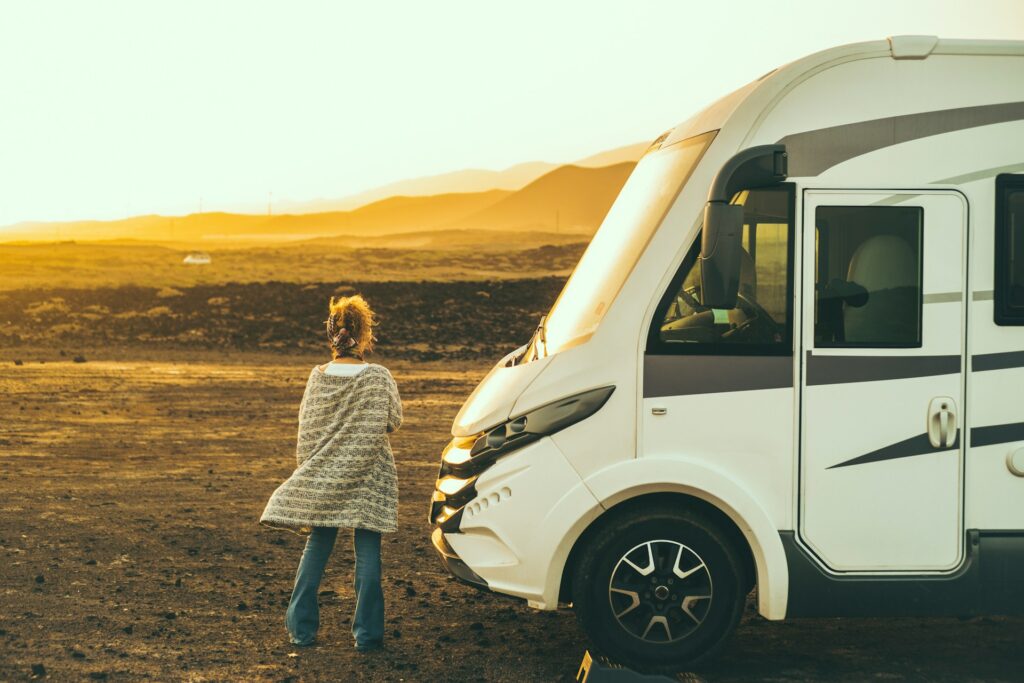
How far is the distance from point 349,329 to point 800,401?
238 cm

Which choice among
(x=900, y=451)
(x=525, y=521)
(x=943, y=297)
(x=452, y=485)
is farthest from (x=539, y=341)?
(x=943, y=297)

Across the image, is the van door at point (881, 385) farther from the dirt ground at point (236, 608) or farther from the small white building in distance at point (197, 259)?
the small white building in distance at point (197, 259)

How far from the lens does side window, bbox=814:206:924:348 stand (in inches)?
235

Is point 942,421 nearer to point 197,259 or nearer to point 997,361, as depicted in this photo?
point 997,361

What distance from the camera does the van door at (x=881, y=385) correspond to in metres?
5.93

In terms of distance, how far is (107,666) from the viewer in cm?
633

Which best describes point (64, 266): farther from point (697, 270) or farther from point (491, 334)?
point (697, 270)

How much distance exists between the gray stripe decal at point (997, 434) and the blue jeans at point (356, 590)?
3113 mm

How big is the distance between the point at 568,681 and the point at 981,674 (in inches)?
83.3

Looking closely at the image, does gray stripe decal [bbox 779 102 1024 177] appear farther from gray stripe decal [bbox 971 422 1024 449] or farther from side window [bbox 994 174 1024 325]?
gray stripe decal [bbox 971 422 1024 449]

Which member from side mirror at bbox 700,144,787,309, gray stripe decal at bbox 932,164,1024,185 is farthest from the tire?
gray stripe decal at bbox 932,164,1024,185

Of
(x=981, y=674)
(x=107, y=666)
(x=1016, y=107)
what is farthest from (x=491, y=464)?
(x=1016, y=107)

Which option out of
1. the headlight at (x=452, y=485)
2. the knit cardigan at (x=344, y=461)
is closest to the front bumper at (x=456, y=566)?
the headlight at (x=452, y=485)

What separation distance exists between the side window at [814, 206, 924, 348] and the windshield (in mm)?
741
